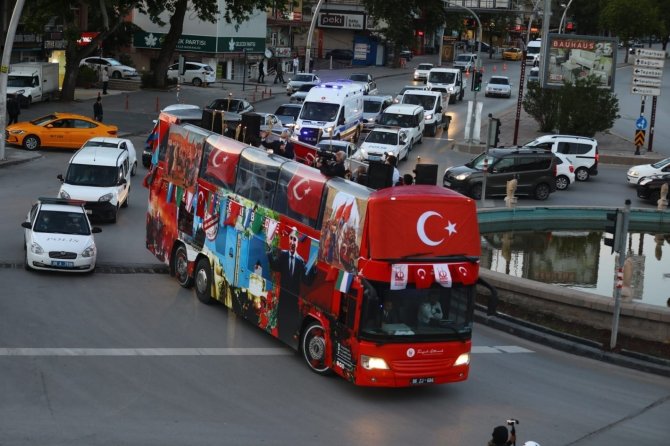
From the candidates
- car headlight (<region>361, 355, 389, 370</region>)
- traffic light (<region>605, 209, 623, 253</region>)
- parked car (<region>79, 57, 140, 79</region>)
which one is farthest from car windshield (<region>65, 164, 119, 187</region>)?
parked car (<region>79, 57, 140, 79</region>)

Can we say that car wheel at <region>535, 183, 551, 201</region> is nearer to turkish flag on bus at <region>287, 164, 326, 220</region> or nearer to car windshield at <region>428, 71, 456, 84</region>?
turkish flag on bus at <region>287, 164, 326, 220</region>

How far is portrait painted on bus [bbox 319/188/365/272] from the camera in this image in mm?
16484

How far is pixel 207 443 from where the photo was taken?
14.6 m

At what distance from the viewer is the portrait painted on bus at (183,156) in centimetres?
2272

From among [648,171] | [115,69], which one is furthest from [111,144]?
[115,69]

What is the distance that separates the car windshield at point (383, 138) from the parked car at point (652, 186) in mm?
10068

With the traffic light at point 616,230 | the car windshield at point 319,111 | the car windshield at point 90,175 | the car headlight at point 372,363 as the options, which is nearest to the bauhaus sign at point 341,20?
the car windshield at point 319,111

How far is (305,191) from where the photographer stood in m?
18.5

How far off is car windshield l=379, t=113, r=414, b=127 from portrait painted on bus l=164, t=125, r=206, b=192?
987 inches

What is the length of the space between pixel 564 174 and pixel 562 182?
1.15 ft

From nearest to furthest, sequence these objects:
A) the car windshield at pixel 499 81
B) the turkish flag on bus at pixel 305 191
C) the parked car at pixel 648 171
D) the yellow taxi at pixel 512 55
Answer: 1. the turkish flag on bus at pixel 305 191
2. the parked car at pixel 648 171
3. the car windshield at pixel 499 81
4. the yellow taxi at pixel 512 55

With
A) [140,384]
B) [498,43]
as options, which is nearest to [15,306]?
[140,384]

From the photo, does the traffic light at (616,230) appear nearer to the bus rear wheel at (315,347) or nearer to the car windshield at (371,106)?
the bus rear wheel at (315,347)

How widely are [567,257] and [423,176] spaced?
41.9ft
